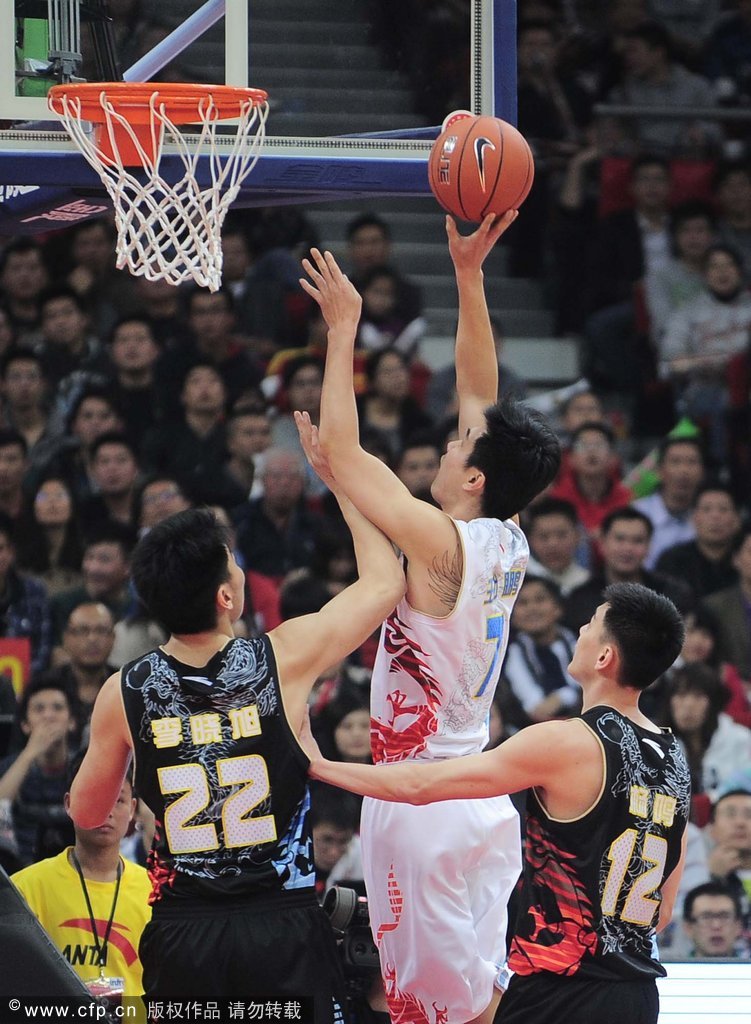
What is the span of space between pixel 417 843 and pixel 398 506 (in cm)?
91

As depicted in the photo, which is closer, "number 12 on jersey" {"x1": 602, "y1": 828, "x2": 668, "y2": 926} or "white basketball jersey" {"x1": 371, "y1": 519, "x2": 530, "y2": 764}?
"number 12 on jersey" {"x1": 602, "y1": 828, "x2": 668, "y2": 926}

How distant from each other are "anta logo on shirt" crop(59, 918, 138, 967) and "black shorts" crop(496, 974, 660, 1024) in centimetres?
174

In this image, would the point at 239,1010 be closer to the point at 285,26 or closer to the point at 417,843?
the point at 417,843

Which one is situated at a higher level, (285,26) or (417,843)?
(285,26)

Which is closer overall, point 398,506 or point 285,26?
point 398,506

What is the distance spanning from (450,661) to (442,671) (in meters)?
0.04

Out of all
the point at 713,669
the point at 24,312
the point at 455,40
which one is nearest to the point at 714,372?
the point at 713,669

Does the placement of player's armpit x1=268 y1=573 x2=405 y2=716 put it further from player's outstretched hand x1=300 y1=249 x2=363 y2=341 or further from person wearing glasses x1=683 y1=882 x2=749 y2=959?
person wearing glasses x1=683 y1=882 x2=749 y2=959

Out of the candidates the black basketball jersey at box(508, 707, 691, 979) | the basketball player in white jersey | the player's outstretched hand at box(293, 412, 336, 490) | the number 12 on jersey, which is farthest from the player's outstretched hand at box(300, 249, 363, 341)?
the number 12 on jersey

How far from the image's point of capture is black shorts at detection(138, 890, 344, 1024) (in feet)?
13.9

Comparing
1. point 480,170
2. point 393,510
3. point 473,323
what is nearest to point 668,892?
point 393,510

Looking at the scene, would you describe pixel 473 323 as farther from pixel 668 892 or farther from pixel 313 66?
pixel 668 892

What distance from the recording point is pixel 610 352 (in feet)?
36.1

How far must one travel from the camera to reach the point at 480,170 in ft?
16.6
